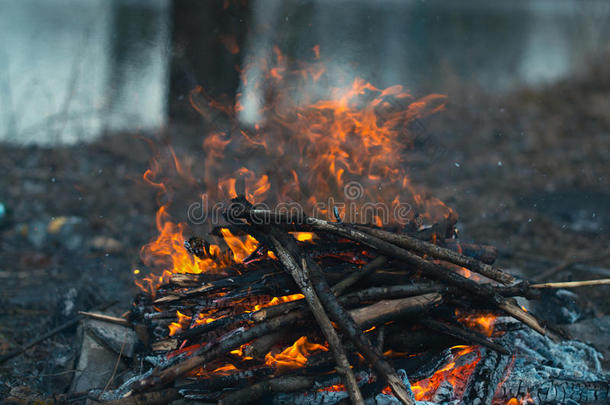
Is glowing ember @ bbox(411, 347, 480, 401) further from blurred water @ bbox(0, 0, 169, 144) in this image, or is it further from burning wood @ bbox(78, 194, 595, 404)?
blurred water @ bbox(0, 0, 169, 144)

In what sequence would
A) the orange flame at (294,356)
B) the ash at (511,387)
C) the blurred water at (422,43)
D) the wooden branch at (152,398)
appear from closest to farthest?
the wooden branch at (152,398), the ash at (511,387), the orange flame at (294,356), the blurred water at (422,43)

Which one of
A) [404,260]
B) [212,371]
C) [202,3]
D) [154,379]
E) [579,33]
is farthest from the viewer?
[579,33]

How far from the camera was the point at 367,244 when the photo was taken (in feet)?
8.89

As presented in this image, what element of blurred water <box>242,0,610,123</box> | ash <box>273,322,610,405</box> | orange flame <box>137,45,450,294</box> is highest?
blurred water <box>242,0,610,123</box>

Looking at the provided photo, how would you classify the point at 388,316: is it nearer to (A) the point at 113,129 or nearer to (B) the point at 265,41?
(B) the point at 265,41

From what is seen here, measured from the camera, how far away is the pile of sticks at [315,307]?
88.1 inches

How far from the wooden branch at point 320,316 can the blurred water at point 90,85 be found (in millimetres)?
5066

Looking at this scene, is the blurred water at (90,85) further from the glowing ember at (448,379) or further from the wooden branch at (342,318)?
the glowing ember at (448,379)

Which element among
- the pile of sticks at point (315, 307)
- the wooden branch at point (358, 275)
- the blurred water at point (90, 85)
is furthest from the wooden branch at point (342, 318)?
the blurred water at point (90, 85)

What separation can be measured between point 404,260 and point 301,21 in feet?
18.5

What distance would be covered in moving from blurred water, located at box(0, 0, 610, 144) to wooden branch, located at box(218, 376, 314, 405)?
4.09 metres

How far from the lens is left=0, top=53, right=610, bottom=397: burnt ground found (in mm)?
3891

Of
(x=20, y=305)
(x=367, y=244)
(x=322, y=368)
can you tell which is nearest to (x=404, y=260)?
(x=367, y=244)

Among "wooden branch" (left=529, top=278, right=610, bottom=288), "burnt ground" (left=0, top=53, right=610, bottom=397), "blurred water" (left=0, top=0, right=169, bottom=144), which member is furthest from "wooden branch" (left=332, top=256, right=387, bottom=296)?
"blurred water" (left=0, top=0, right=169, bottom=144)
